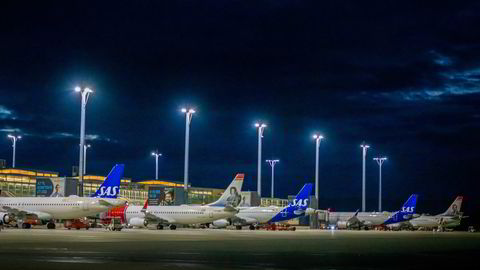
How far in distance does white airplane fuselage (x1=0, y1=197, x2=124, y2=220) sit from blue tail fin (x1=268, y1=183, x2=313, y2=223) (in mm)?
28506

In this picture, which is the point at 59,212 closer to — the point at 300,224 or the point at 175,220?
the point at 175,220

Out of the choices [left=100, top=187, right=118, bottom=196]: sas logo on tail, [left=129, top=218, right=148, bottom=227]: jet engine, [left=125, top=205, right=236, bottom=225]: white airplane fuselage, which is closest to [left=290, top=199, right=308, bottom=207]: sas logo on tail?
[left=125, top=205, right=236, bottom=225]: white airplane fuselage

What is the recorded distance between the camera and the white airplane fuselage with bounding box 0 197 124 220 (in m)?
66.2

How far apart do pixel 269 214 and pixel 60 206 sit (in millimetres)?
31229

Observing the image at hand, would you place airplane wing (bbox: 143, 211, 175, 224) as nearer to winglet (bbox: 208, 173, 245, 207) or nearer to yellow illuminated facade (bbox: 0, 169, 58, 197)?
winglet (bbox: 208, 173, 245, 207)

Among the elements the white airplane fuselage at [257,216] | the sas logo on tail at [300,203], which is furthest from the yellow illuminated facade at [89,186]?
the sas logo on tail at [300,203]

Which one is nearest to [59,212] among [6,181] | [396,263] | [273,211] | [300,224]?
[273,211]

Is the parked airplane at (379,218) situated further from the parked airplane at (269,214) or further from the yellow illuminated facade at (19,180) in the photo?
the yellow illuminated facade at (19,180)

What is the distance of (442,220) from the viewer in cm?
11306

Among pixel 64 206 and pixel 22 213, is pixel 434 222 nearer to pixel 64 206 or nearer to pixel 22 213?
pixel 64 206

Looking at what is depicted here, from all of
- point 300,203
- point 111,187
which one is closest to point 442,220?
point 300,203

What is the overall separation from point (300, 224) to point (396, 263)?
92.6 m

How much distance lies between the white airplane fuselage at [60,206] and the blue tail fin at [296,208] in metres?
28.5

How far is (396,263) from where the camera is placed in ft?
86.2
